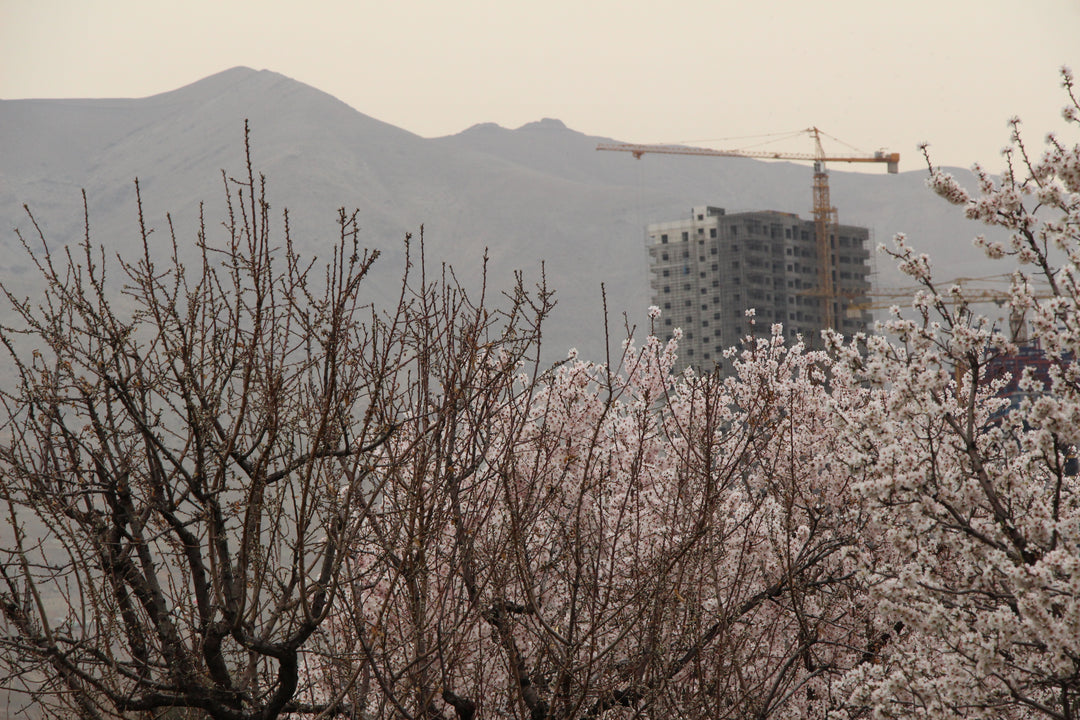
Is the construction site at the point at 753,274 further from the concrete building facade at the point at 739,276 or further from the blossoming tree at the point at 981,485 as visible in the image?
the blossoming tree at the point at 981,485

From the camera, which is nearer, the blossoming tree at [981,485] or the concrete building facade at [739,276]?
the blossoming tree at [981,485]

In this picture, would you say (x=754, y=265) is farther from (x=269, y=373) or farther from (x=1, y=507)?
(x=269, y=373)

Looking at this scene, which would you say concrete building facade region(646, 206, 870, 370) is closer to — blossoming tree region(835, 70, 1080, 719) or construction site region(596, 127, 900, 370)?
construction site region(596, 127, 900, 370)

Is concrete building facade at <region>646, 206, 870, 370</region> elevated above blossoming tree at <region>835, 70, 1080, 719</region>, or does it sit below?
above

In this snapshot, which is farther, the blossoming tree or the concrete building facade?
the concrete building facade

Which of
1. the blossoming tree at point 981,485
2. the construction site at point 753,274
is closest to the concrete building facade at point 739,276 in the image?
the construction site at point 753,274

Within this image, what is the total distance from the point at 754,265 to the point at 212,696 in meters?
122

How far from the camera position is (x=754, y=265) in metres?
124

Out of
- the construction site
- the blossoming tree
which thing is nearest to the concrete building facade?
the construction site

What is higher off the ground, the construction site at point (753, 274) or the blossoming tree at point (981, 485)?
the construction site at point (753, 274)

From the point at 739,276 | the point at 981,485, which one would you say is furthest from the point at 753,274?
the point at 981,485

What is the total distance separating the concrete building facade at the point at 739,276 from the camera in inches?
4850

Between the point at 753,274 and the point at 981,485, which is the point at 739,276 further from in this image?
the point at 981,485

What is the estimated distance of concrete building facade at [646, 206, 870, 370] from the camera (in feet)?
404
